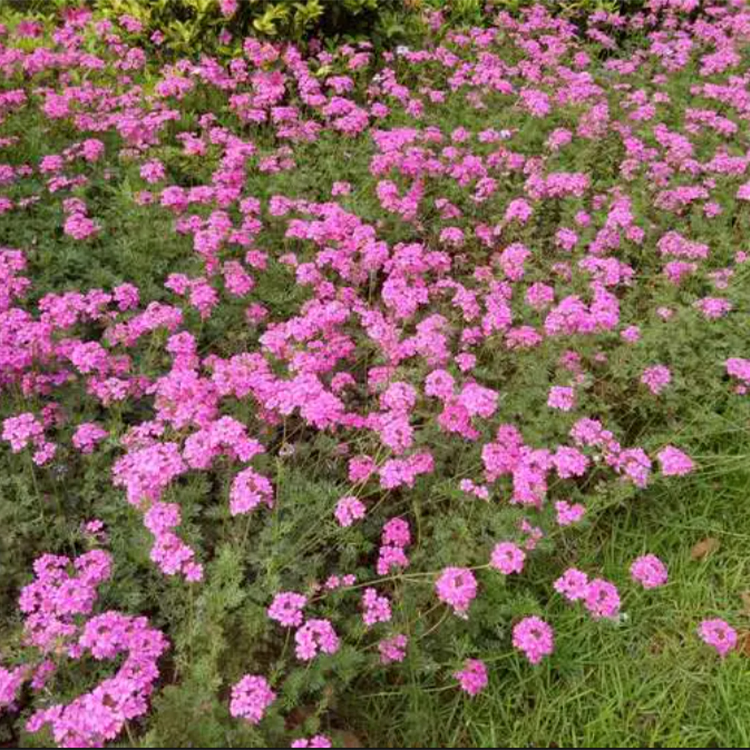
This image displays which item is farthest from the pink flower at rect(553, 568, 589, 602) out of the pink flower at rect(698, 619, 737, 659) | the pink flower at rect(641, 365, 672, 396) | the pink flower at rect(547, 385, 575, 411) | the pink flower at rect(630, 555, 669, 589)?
the pink flower at rect(641, 365, 672, 396)

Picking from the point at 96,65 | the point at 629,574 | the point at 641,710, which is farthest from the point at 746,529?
the point at 96,65

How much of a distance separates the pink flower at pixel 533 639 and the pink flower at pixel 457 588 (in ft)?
0.75

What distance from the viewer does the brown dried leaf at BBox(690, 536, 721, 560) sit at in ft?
12.8

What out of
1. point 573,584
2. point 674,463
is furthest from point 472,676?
point 674,463

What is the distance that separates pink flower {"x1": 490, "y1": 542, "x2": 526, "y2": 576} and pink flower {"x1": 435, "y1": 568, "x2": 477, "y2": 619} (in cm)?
12

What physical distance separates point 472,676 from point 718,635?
0.98 metres

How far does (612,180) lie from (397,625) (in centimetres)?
364

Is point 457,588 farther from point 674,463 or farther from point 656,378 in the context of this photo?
point 656,378

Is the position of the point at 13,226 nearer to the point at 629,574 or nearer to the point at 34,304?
the point at 34,304

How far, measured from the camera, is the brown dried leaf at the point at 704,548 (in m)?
3.89

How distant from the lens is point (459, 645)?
10.2 feet

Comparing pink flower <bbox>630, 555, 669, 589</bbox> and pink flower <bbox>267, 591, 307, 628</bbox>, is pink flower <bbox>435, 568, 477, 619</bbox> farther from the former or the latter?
pink flower <bbox>630, 555, 669, 589</bbox>

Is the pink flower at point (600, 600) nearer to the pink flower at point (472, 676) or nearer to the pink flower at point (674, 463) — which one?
the pink flower at point (472, 676)

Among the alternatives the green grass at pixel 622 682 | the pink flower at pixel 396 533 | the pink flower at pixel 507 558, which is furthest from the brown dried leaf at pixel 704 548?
the pink flower at pixel 396 533
